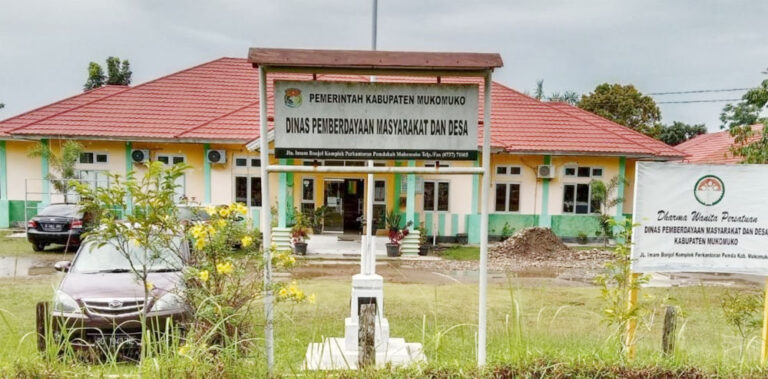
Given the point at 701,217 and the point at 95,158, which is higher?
the point at 95,158

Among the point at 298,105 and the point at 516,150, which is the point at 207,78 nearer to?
the point at 516,150

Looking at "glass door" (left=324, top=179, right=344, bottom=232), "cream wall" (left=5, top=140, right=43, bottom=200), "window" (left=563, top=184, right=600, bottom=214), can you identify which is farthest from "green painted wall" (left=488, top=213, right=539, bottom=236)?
"cream wall" (left=5, top=140, right=43, bottom=200)

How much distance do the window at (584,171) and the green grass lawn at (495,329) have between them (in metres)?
8.48

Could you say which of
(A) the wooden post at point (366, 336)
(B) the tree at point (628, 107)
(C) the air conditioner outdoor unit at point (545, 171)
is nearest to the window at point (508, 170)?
(C) the air conditioner outdoor unit at point (545, 171)

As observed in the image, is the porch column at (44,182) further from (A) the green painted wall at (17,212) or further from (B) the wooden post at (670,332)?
(B) the wooden post at (670,332)

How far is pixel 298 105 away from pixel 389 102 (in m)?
0.67

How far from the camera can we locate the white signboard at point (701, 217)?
4.41 m

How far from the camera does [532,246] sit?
16219 mm

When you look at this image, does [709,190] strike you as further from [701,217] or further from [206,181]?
[206,181]

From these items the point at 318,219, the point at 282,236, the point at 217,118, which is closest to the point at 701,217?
the point at 282,236

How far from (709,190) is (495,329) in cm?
300

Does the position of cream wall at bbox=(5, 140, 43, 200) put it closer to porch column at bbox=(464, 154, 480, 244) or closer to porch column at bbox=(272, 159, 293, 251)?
porch column at bbox=(272, 159, 293, 251)

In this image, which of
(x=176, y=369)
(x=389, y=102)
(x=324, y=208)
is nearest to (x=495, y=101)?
(x=324, y=208)

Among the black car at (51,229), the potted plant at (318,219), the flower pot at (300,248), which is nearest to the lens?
the black car at (51,229)
